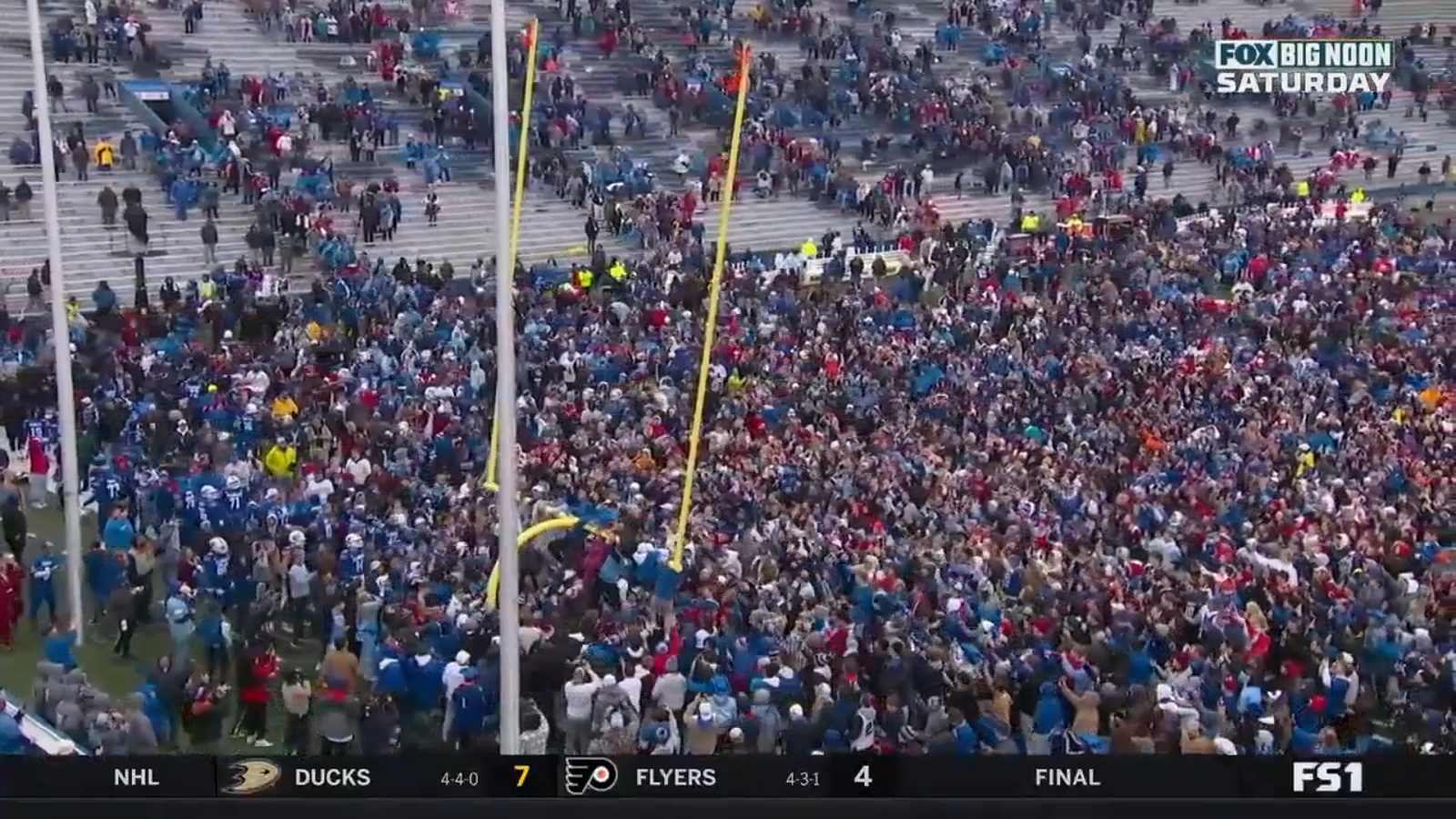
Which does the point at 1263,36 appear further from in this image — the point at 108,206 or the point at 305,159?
the point at 108,206

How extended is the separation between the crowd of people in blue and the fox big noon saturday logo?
5.29 m

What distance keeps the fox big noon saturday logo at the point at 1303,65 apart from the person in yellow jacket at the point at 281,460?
58.4 ft

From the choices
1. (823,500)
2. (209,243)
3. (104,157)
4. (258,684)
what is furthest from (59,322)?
(104,157)

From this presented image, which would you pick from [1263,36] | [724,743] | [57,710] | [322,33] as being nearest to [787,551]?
[724,743]

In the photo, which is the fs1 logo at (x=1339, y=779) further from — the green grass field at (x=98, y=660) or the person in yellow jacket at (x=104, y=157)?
the person in yellow jacket at (x=104, y=157)

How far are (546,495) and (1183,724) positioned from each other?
5369mm

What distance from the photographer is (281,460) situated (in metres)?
13.9

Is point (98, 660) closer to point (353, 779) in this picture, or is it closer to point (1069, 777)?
point (353, 779)

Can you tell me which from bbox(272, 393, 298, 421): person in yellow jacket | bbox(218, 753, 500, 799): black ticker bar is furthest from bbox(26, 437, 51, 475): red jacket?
bbox(218, 753, 500, 799): black ticker bar

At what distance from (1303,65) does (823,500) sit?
1604 centimetres

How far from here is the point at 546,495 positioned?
13648mm

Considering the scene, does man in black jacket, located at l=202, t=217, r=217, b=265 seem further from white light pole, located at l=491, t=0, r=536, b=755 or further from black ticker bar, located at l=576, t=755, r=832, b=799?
black ticker bar, located at l=576, t=755, r=832, b=799

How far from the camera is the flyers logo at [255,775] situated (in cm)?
880

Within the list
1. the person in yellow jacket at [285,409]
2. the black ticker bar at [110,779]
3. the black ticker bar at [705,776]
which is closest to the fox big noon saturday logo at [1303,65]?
the person in yellow jacket at [285,409]
